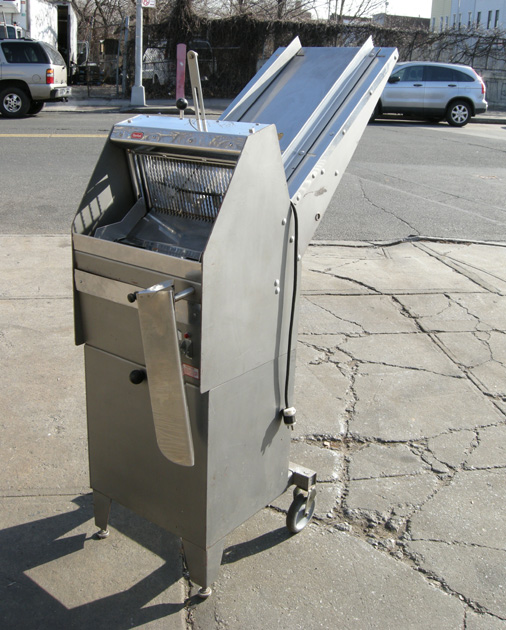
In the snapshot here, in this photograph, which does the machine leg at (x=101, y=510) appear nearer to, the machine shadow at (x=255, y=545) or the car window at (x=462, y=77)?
the machine shadow at (x=255, y=545)

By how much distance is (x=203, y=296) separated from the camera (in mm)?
2057

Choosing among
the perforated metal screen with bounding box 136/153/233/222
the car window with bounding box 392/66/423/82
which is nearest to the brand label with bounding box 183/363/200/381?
Answer: the perforated metal screen with bounding box 136/153/233/222

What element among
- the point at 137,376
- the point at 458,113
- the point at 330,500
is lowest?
the point at 330,500

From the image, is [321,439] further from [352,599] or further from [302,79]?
[302,79]

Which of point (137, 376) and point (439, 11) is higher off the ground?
point (439, 11)

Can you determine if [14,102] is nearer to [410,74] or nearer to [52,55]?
[52,55]

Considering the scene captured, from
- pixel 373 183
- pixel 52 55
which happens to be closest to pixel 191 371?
pixel 373 183

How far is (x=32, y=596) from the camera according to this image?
98.3 inches

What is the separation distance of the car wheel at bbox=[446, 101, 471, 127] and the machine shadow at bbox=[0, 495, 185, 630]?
17.6 m

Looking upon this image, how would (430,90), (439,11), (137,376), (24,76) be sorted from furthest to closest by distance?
1. (439,11)
2. (430,90)
3. (24,76)
4. (137,376)

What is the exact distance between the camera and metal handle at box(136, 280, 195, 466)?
1928 mm

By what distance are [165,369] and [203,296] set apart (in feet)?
0.84

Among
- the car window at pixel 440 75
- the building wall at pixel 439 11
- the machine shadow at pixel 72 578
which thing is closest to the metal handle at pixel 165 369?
the machine shadow at pixel 72 578

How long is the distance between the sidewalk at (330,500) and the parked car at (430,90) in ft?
45.5
